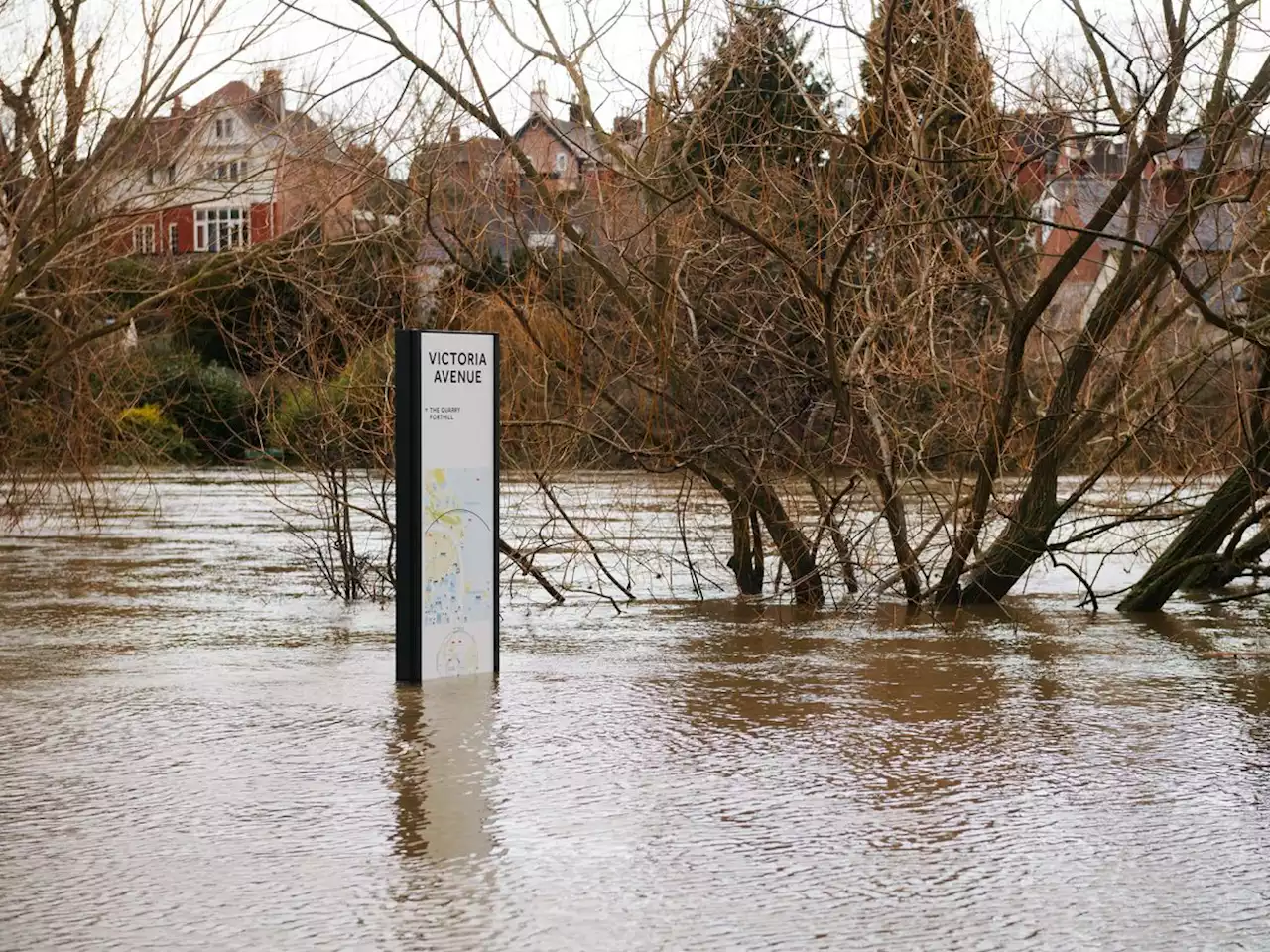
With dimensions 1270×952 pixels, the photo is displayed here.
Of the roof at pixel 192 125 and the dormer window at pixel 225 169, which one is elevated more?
the roof at pixel 192 125

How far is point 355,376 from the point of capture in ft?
45.0

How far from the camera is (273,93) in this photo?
16781 mm

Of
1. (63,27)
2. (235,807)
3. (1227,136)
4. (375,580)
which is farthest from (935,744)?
(63,27)

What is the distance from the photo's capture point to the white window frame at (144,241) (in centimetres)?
2156

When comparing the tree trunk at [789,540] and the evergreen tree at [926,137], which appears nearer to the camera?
the evergreen tree at [926,137]

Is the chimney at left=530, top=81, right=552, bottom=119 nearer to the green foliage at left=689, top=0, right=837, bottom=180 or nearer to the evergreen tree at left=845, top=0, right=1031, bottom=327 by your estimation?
the green foliage at left=689, top=0, right=837, bottom=180

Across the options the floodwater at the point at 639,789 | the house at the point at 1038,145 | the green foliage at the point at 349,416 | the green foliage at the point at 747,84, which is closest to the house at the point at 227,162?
the green foliage at the point at 349,416

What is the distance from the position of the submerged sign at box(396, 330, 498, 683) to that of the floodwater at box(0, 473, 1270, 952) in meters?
0.26

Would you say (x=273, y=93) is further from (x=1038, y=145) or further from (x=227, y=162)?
(x=1038, y=145)

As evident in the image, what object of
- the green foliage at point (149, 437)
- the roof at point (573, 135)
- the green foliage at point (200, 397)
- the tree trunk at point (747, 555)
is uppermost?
the roof at point (573, 135)

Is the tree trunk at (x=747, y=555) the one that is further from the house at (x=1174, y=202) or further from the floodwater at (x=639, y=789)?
the house at (x=1174, y=202)

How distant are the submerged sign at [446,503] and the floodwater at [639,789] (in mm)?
255

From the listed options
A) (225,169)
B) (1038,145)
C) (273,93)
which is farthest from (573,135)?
(225,169)

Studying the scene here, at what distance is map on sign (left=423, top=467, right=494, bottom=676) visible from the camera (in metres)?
9.30
